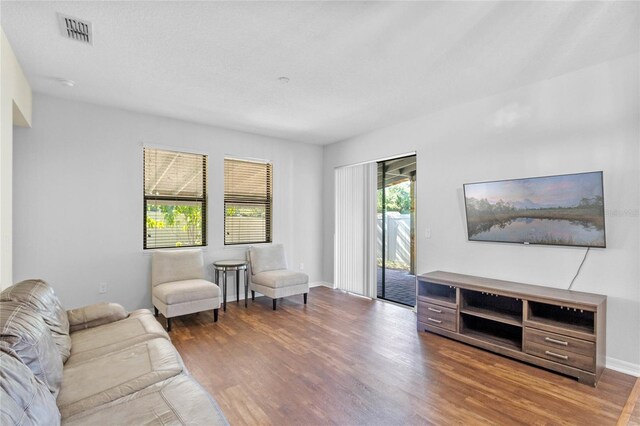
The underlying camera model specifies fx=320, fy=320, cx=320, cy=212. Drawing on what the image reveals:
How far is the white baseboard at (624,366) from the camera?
2.63m

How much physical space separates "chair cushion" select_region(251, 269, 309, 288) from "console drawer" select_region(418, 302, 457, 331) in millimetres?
1773

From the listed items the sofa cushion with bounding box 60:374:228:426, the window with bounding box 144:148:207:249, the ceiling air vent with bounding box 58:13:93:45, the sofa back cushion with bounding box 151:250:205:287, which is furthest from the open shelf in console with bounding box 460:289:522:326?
the ceiling air vent with bounding box 58:13:93:45

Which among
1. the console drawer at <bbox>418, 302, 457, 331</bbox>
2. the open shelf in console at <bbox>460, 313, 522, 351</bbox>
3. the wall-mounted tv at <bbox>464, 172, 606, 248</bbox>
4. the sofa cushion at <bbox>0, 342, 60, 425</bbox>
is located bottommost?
the open shelf in console at <bbox>460, 313, 522, 351</bbox>

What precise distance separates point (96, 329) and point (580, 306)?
12.4 ft

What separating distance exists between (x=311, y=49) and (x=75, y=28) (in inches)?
67.6

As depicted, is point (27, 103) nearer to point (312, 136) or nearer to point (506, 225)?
point (312, 136)

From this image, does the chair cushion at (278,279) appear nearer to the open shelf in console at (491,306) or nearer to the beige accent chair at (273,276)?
the beige accent chair at (273,276)

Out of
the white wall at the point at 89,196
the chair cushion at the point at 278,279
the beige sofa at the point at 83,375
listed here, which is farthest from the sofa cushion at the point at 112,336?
Answer: the chair cushion at the point at 278,279

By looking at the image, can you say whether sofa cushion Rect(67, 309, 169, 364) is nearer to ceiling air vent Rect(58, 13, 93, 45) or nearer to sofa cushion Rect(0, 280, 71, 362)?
sofa cushion Rect(0, 280, 71, 362)

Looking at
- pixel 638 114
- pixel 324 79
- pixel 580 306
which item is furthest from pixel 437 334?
pixel 324 79

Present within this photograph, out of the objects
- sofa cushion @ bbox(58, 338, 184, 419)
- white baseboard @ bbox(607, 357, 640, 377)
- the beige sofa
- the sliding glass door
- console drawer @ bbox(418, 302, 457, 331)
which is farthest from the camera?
the sliding glass door

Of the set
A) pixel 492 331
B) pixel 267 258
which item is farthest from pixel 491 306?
pixel 267 258

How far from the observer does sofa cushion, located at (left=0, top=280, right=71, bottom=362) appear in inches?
73.5

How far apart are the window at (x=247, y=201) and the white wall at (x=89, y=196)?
0.56 feet
